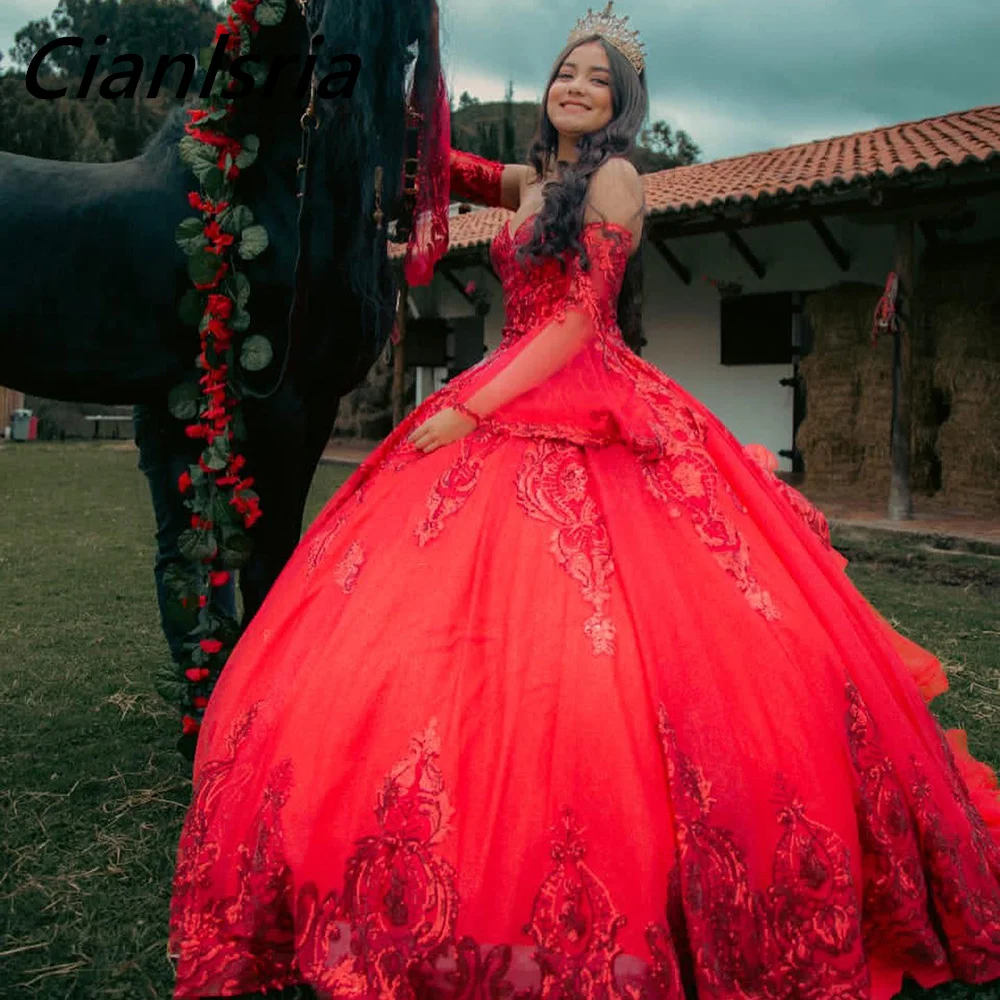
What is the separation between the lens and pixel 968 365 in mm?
9242

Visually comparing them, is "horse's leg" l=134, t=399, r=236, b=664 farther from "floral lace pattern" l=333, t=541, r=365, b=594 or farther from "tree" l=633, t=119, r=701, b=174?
"tree" l=633, t=119, r=701, b=174

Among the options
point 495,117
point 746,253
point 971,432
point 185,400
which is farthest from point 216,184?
point 495,117

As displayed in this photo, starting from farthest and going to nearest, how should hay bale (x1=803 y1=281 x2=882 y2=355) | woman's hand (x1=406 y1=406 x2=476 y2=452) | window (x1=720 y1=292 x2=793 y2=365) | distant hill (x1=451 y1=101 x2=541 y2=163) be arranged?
distant hill (x1=451 y1=101 x2=541 y2=163) < window (x1=720 y1=292 x2=793 y2=365) < hay bale (x1=803 y1=281 x2=882 y2=355) < woman's hand (x1=406 y1=406 x2=476 y2=452)

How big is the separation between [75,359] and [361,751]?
3.95ft

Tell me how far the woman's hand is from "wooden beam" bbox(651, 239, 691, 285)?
9.58 meters

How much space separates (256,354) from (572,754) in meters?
1.16

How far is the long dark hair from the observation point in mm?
2008

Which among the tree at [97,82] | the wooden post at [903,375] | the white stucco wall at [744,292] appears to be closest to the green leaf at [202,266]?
the wooden post at [903,375]

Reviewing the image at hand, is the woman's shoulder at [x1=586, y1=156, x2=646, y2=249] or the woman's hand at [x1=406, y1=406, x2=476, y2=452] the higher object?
the woman's shoulder at [x1=586, y1=156, x2=646, y2=249]

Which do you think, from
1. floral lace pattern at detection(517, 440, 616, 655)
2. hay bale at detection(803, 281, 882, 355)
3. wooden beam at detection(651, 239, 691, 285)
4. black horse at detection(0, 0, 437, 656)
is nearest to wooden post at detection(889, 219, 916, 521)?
hay bale at detection(803, 281, 882, 355)

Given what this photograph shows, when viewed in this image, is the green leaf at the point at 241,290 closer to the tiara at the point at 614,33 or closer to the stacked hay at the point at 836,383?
the tiara at the point at 614,33

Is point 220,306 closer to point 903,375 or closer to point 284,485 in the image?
point 284,485

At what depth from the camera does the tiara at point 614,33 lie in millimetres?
2131

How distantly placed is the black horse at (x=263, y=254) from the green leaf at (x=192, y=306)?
5 centimetres
